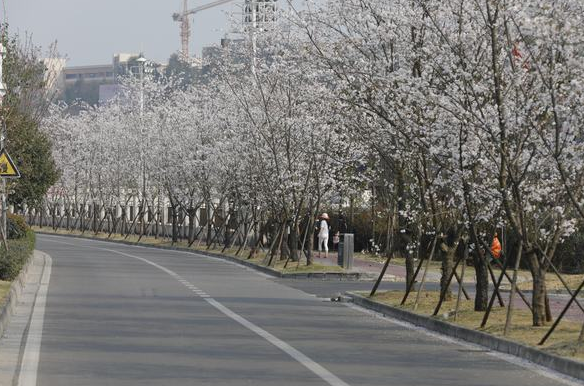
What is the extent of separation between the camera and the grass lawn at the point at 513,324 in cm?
1842

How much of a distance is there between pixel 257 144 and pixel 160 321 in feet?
101

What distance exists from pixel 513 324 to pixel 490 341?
1.82 metres

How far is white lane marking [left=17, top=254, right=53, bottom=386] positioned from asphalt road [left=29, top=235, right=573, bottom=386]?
0.39ft

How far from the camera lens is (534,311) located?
21.7m

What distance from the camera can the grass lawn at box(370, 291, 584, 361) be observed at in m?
18.4

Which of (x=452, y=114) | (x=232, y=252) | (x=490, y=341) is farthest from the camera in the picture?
(x=232, y=252)

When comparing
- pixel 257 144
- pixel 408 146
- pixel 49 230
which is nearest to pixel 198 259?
pixel 257 144

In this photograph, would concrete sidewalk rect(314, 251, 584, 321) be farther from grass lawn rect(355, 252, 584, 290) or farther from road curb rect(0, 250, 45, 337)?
road curb rect(0, 250, 45, 337)

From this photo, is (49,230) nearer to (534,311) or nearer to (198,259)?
(198,259)

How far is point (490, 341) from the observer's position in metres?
20.4

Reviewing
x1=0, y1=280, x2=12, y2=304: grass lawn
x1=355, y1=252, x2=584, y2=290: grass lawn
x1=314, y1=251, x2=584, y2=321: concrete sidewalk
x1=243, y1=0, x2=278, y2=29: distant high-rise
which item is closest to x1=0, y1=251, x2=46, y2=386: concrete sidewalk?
x1=0, y1=280, x2=12, y2=304: grass lawn

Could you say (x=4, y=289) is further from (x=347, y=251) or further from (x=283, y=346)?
(x=347, y=251)

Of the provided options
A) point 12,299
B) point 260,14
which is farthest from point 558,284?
point 12,299

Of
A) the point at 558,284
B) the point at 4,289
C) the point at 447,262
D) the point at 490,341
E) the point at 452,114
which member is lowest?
the point at 490,341
